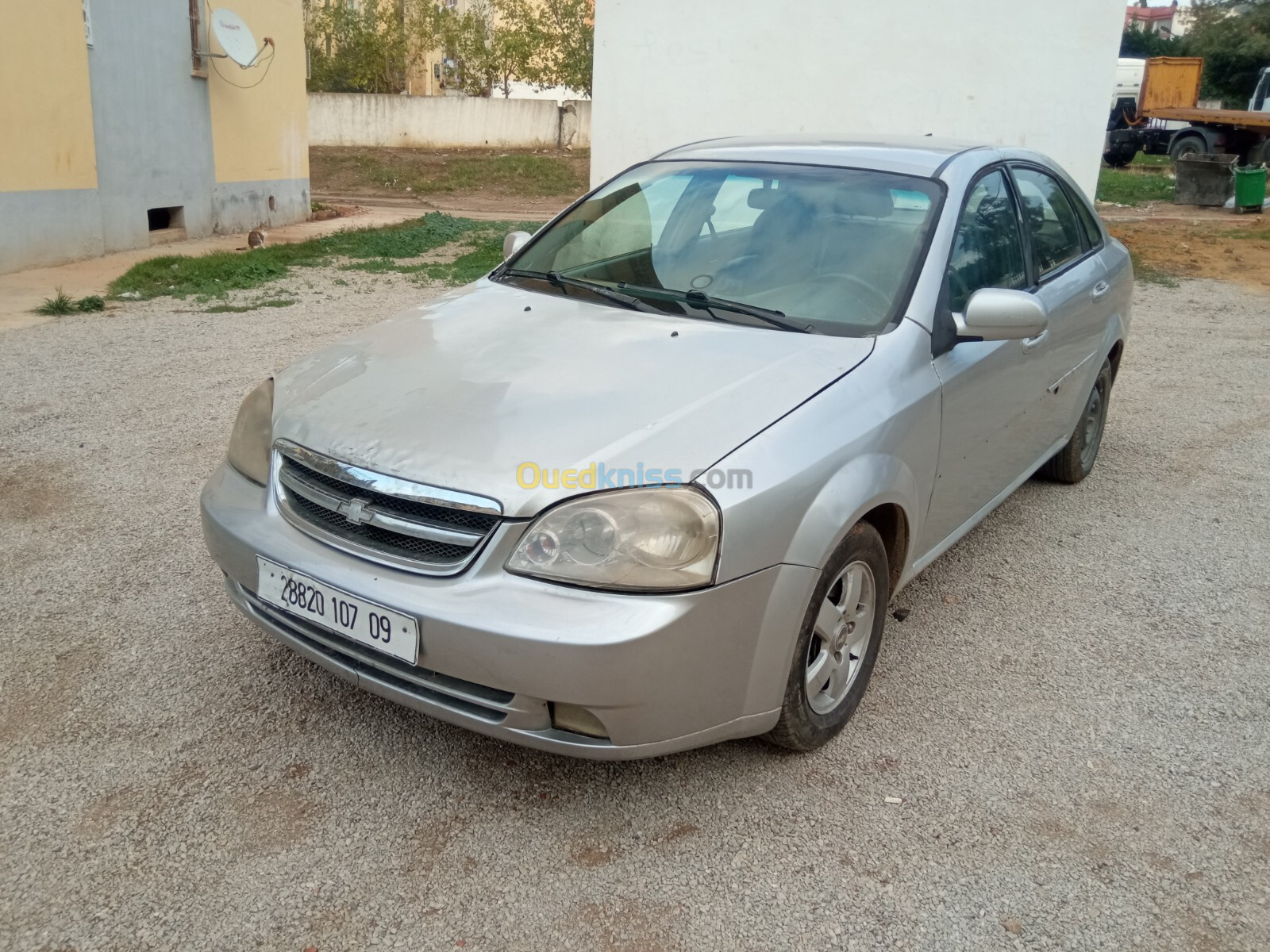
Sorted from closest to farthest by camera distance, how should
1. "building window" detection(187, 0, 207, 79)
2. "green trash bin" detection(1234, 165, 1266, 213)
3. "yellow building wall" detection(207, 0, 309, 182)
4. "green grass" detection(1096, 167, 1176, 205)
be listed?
"building window" detection(187, 0, 207, 79)
"yellow building wall" detection(207, 0, 309, 182)
"green trash bin" detection(1234, 165, 1266, 213)
"green grass" detection(1096, 167, 1176, 205)

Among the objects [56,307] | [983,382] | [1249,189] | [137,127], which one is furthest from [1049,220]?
[1249,189]

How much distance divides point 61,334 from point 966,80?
9222mm

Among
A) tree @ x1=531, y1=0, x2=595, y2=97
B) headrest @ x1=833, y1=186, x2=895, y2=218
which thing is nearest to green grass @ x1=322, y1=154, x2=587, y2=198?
tree @ x1=531, y1=0, x2=595, y2=97

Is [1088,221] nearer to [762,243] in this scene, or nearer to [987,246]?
[987,246]

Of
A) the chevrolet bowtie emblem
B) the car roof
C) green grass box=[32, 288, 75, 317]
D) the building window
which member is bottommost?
green grass box=[32, 288, 75, 317]

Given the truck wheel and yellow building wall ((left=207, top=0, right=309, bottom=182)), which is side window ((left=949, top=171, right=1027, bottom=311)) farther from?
the truck wheel

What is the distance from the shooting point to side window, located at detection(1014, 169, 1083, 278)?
3.95 metres

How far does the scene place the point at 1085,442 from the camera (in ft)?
15.9

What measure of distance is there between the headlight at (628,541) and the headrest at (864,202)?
5.07 feet

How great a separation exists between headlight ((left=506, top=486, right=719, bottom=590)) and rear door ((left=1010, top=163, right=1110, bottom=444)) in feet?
6.81

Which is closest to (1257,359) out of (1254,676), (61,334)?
(1254,676)

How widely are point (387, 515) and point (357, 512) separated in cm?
9

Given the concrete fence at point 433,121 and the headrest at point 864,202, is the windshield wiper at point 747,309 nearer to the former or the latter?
the headrest at point 864,202

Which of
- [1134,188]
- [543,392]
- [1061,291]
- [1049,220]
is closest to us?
[543,392]
